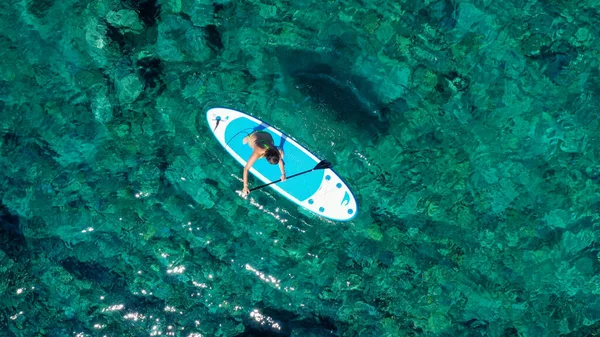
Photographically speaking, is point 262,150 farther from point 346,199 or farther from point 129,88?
point 129,88

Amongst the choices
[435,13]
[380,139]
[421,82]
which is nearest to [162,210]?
[380,139]

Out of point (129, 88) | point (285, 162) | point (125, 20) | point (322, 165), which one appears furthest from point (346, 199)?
point (125, 20)

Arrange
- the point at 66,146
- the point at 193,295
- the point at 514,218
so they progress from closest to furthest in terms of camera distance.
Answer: the point at 514,218
the point at 66,146
the point at 193,295

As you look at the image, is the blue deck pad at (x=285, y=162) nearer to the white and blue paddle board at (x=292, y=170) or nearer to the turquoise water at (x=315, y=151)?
the white and blue paddle board at (x=292, y=170)

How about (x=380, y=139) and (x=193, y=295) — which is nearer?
(x=380, y=139)

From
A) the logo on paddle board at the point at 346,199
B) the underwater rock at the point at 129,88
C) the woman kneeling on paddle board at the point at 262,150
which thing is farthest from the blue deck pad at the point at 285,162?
the underwater rock at the point at 129,88

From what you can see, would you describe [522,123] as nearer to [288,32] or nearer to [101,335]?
[288,32]
